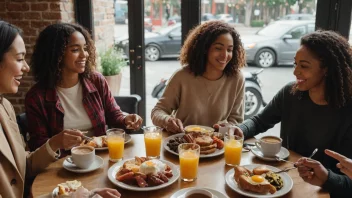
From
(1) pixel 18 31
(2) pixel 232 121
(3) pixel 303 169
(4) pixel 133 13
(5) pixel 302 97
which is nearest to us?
(3) pixel 303 169

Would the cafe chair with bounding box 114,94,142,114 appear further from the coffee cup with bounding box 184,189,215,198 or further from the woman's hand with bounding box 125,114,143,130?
the coffee cup with bounding box 184,189,215,198

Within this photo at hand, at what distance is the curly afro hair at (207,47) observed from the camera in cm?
229

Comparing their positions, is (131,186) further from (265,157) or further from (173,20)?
(173,20)

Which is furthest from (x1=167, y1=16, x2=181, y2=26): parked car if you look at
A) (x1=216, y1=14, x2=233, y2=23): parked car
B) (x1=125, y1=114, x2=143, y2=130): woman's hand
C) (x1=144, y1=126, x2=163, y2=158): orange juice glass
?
(x1=144, y1=126, x2=163, y2=158): orange juice glass

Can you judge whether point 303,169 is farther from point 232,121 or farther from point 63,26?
point 63,26

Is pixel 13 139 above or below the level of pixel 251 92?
above

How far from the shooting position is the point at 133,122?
2053 mm

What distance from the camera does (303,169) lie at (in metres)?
1.38

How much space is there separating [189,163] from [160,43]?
7.49ft

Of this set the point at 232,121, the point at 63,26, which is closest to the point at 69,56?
the point at 63,26

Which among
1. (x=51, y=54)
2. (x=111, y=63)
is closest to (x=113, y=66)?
(x=111, y=63)

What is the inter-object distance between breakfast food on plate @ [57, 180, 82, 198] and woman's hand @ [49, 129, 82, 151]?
26 cm

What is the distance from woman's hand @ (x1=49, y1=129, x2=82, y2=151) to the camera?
1579 millimetres

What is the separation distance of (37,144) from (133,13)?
72.2 inches
